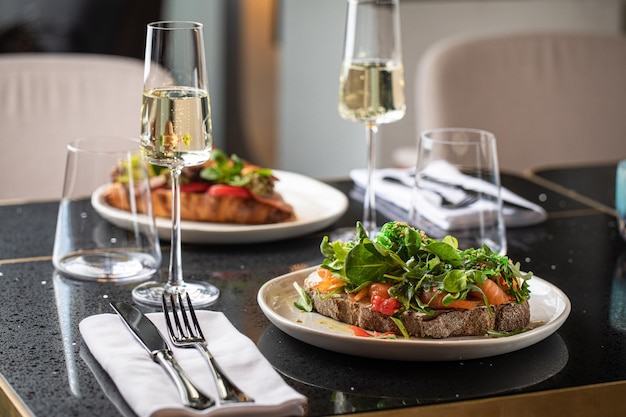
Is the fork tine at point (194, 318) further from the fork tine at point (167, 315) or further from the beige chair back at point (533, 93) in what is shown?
the beige chair back at point (533, 93)

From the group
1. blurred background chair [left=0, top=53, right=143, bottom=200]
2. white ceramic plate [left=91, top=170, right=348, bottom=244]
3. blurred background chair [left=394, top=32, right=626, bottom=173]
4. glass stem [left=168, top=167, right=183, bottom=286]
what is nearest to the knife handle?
glass stem [left=168, top=167, right=183, bottom=286]

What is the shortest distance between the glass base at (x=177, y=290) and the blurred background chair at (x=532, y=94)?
1442 millimetres

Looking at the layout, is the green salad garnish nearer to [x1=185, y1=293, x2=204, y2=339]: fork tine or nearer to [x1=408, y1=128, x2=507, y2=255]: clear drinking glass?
[x1=185, y1=293, x2=204, y2=339]: fork tine

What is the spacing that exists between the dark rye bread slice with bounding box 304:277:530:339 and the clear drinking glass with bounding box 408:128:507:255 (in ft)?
1.14

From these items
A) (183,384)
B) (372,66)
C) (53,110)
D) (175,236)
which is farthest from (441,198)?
(53,110)

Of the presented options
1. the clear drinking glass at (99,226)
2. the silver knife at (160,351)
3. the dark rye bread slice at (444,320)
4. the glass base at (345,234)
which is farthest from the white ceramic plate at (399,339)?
the glass base at (345,234)

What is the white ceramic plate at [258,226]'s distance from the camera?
4.83 feet

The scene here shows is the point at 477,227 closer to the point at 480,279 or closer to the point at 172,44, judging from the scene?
the point at 480,279

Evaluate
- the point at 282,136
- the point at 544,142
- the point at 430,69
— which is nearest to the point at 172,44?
the point at 430,69

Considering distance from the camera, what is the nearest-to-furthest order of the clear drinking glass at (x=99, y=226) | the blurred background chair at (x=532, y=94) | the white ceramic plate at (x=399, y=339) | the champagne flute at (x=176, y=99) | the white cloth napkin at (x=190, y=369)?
the white cloth napkin at (x=190, y=369)
the white ceramic plate at (x=399, y=339)
the champagne flute at (x=176, y=99)
the clear drinking glass at (x=99, y=226)
the blurred background chair at (x=532, y=94)

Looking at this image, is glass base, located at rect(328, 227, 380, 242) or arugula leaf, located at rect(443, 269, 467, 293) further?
glass base, located at rect(328, 227, 380, 242)

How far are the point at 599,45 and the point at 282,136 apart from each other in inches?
82.1

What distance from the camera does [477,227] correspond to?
1519 mm

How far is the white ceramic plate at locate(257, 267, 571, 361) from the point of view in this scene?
1.06 meters
